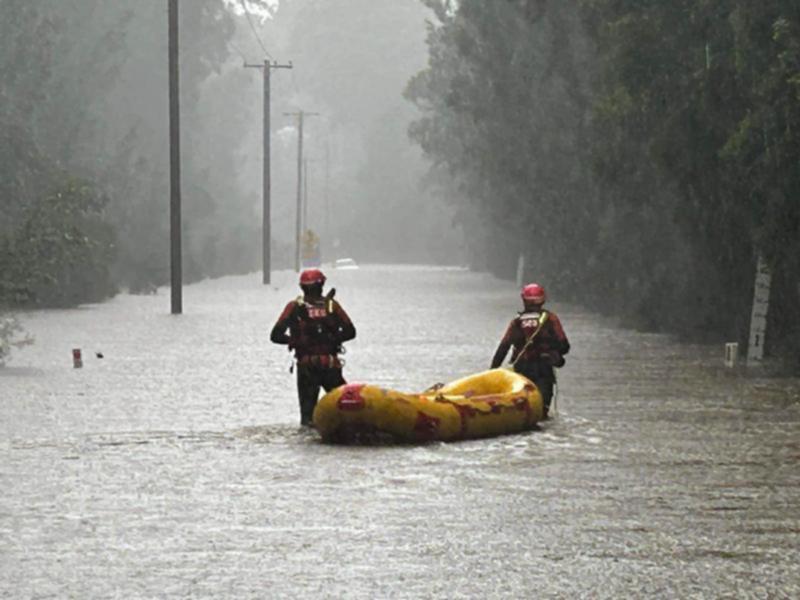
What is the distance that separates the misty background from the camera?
29.2 m

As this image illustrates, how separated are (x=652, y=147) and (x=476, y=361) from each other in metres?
4.95

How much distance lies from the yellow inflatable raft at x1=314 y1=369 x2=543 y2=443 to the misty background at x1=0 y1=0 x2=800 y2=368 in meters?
7.57

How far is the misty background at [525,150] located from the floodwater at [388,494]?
4235 mm

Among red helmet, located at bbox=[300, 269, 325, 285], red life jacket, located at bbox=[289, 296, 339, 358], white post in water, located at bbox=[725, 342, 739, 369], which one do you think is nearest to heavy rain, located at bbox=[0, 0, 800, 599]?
red life jacket, located at bbox=[289, 296, 339, 358]

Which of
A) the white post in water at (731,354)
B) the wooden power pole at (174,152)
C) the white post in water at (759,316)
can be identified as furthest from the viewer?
the wooden power pole at (174,152)

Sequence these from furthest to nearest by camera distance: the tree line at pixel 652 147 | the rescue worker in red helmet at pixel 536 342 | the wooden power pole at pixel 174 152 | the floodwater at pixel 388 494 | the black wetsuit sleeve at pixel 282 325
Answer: the wooden power pole at pixel 174 152 → the tree line at pixel 652 147 → the rescue worker in red helmet at pixel 536 342 → the black wetsuit sleeve at pixel 282 325 → the floodwater at pixel 388 494

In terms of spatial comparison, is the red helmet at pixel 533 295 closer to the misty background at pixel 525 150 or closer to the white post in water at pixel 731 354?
the misty background at pixel 525 150

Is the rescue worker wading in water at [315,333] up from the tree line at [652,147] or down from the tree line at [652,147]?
down

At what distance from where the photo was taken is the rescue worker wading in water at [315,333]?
18.9m

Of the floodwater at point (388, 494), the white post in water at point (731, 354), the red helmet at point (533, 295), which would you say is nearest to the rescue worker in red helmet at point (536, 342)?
the red helmet at point (533, 295)

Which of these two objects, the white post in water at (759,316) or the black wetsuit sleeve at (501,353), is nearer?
the black wetsuit sleeve at (501,353)

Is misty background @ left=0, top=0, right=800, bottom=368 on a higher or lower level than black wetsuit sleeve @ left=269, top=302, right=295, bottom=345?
higher

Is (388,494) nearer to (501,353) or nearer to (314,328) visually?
(314,328)

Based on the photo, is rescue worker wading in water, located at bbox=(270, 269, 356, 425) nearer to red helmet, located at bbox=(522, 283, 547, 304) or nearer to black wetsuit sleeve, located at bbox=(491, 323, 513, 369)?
black wetsuit sleeve, located at bbox=(491, 323, 513, 369)
